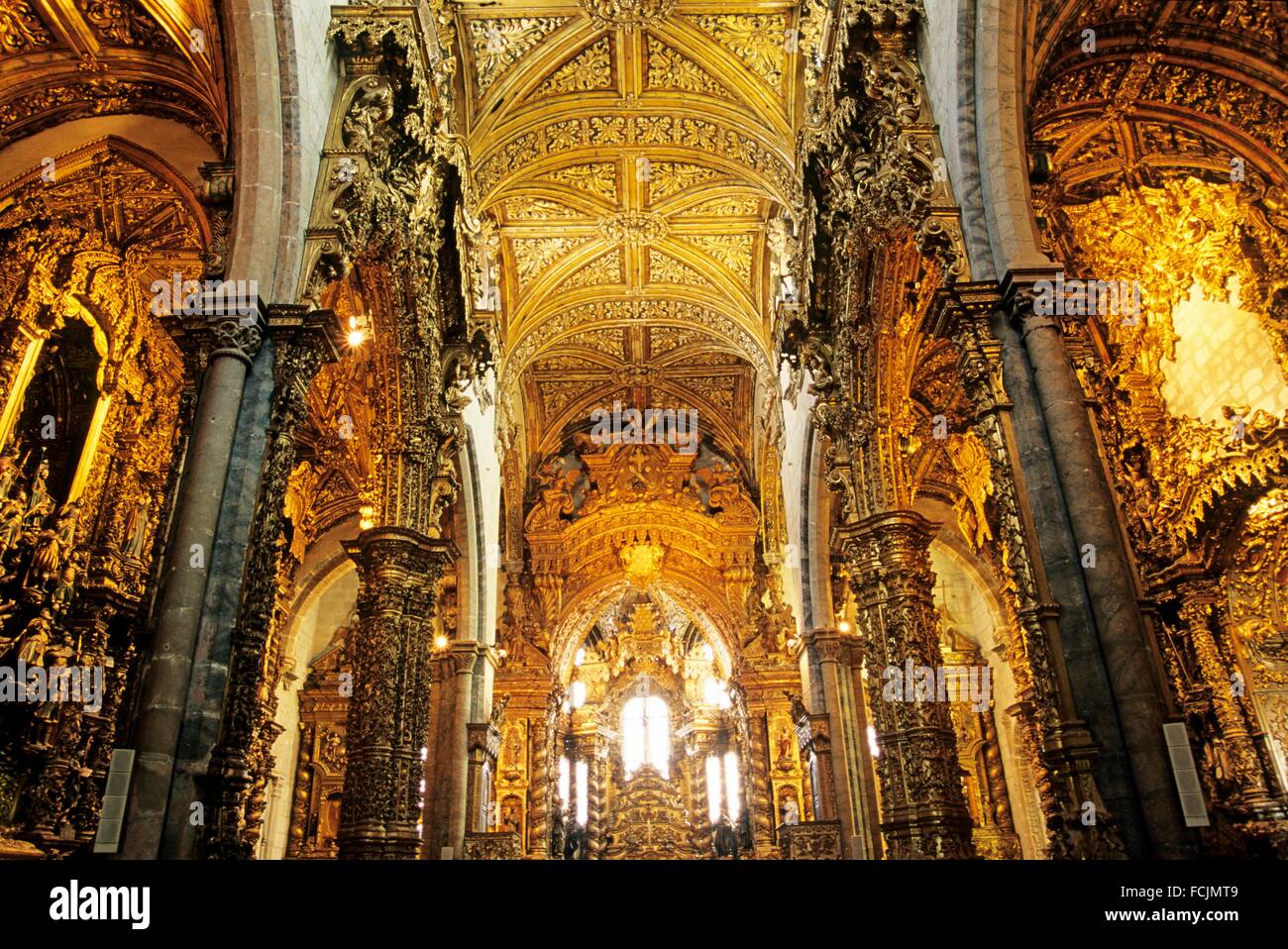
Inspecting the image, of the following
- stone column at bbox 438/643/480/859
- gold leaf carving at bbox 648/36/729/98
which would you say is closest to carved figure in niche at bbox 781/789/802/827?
stone column at bbox 438/643/480/859

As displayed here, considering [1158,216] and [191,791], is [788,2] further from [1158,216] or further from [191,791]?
[191,791]

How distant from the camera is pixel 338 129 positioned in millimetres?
8328

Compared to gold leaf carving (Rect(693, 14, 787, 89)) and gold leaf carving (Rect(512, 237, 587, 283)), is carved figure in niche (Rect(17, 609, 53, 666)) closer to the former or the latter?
gold leaf carving (Rect(512, 237, 587, 283))

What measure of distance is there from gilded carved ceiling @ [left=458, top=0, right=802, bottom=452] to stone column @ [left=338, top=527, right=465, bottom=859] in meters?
5.33

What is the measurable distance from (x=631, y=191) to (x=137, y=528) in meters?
9.52

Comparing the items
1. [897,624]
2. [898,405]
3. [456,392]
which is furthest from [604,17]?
[897,624]

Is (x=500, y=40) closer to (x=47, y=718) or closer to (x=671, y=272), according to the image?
(x=671, y=272)

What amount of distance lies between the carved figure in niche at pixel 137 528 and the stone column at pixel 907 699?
9.47 meters

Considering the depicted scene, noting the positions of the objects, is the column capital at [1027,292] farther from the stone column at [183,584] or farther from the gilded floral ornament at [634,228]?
the gilded floral ornament at [634,228]

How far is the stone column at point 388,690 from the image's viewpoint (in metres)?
9.06

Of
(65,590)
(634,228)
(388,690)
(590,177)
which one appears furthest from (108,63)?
(634,228)

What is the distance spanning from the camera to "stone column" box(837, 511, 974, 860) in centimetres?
852

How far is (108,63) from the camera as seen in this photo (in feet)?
29.3
